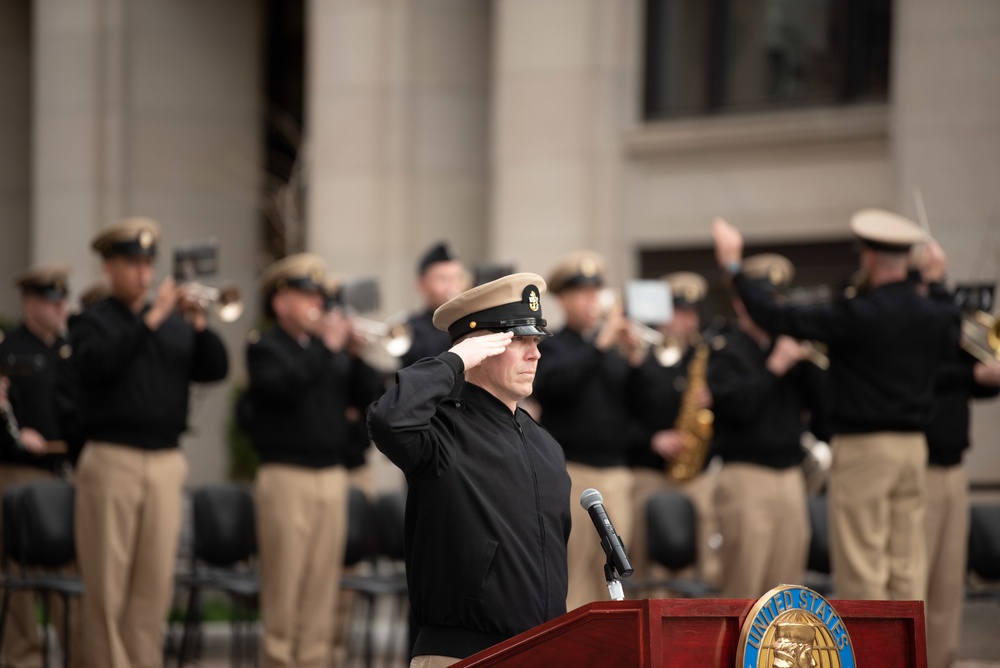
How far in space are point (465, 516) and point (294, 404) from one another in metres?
4.61

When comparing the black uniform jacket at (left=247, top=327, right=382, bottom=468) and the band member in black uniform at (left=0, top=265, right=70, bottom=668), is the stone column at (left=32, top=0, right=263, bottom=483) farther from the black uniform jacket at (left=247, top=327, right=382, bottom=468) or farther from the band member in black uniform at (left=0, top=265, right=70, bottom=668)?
the black uniform jacket at (left=247, top=327, right=382, bottom=468)

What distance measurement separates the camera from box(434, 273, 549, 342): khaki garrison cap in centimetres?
493

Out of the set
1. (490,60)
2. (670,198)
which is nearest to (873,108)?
(670,198)

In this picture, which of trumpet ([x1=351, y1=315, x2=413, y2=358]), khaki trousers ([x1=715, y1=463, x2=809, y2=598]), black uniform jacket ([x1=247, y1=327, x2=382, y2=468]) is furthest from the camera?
trumpet ([x1=351, y1=315, x2=413, y2=358])

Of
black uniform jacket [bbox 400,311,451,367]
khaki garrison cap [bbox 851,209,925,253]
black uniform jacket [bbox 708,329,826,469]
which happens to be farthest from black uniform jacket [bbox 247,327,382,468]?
khaki garrison cap [bbox 851,209,925,253]

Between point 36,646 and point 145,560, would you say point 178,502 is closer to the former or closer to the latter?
point 145,560

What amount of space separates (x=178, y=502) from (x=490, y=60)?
9140 millimetres

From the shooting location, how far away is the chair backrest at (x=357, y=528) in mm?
10133

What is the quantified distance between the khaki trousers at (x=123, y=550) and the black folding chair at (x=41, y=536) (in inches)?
29.2

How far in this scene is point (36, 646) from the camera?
944cm

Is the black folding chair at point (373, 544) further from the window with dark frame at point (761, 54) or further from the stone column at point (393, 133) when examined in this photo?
the window with dark frame at point (761, 54)

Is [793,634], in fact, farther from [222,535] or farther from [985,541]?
[222,535]

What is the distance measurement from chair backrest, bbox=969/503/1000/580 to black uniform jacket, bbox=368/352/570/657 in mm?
5345

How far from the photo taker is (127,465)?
26.6ft
